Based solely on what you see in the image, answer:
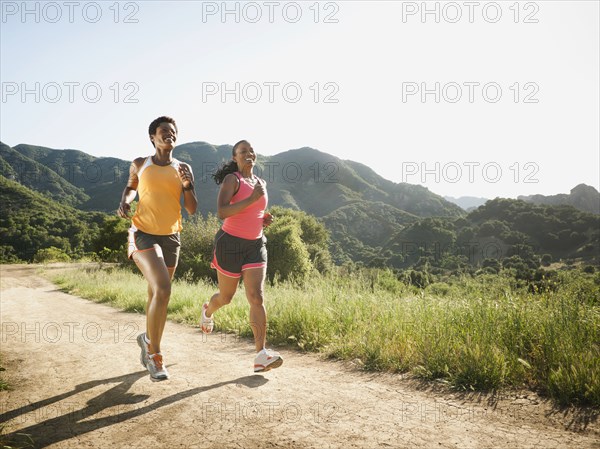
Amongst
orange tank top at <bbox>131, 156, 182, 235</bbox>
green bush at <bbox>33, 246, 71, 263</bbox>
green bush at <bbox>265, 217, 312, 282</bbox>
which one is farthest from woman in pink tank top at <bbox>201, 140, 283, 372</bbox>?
green bush at <bbox>33, 246, 71, 263</bbox>

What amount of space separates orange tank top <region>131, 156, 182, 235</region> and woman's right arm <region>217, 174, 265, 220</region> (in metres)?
0.49

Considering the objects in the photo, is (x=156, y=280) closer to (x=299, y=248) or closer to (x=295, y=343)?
(x=295, y=343)

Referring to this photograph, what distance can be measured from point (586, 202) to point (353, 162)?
77.5m

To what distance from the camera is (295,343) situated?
5238 millimetres

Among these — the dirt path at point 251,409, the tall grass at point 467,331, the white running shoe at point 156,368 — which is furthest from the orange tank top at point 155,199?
the tall grass at point 467,331

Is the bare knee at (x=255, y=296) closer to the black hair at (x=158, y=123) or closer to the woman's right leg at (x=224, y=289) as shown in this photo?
the woman's right leg at (x=224, y=289)

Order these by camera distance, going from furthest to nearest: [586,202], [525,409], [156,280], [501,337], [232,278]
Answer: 1. [586,202]
2. [232,278]
3. [501,337]
4. [156,280]
5. [525,409]

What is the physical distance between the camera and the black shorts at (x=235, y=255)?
405 cm

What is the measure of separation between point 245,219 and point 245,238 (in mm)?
205

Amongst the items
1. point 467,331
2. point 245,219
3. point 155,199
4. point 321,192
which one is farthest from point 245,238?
point 321,192

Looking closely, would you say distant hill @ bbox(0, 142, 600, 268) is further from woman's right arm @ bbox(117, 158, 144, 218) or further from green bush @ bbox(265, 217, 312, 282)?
woman's right arm @ bbox(117, 158, 144, 218)

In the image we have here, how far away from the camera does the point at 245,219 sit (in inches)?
160

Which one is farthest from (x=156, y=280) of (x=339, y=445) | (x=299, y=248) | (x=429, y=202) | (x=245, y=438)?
(x=429, y=202)

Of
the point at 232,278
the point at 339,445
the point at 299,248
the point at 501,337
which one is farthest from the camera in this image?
the point at 299,248
